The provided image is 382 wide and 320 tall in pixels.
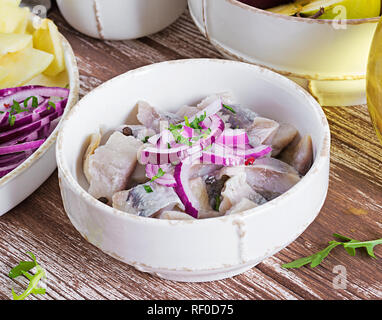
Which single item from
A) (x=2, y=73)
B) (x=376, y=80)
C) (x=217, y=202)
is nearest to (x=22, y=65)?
(x=2, y=73)

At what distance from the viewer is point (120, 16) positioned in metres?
1.34

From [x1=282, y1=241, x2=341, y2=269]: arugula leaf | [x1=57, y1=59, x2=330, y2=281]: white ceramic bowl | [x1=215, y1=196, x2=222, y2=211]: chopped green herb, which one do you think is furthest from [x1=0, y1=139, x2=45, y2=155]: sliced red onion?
[x1=282, y1=241, x2=341, y2=269]: arugula leaf

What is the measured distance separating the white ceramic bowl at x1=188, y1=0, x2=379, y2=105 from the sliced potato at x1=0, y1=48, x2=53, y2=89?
13.8 inches

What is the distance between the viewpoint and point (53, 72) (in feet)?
4.13

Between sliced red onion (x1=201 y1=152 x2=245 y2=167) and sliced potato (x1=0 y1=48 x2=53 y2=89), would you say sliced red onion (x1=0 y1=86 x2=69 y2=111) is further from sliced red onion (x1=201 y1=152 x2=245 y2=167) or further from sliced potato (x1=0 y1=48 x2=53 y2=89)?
sliced red onion (x1=201 y1=152 x2=245 y2=167)

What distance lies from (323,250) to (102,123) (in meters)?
0.41

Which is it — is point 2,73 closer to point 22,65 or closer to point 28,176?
point 22,65

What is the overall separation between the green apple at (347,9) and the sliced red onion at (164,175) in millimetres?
424

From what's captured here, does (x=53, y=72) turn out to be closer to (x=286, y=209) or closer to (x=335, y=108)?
(x=335, y=108)

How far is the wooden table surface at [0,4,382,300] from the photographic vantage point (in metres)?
0.88

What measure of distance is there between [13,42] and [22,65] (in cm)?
5

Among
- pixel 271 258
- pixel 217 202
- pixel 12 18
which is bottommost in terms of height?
pixel 271 258

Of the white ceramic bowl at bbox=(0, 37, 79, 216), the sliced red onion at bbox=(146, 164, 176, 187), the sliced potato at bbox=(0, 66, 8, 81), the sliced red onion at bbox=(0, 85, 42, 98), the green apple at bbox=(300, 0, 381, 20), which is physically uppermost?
→ the green apple at bbox=(300, 0, 381, 20)
